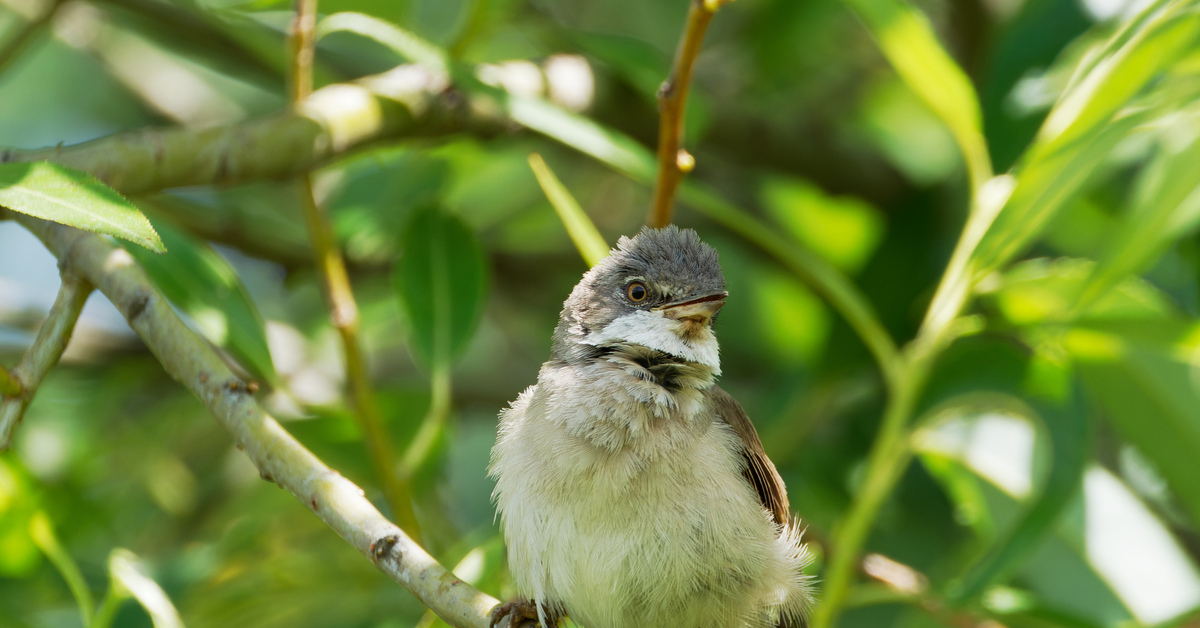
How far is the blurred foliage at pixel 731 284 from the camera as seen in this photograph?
2.97 meters

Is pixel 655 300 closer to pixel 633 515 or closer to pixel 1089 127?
pixel 633 515

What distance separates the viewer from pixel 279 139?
302 cm

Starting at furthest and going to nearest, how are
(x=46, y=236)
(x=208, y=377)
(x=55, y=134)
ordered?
(x=55, y=134) < (x=46, y=236) < (x=208, y=377)

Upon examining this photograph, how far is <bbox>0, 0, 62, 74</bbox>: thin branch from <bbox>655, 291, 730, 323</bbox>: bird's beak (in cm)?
265

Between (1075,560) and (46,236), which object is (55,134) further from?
(1075,560)

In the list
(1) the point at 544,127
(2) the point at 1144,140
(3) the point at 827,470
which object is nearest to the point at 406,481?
(1) the point at 544,127

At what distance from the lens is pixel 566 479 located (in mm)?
2793

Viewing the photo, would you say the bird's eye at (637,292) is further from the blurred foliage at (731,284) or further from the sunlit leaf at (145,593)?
the sunlit leaf at (145,593)

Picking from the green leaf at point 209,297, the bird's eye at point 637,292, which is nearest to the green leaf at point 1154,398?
the bird's eye at point 637,292

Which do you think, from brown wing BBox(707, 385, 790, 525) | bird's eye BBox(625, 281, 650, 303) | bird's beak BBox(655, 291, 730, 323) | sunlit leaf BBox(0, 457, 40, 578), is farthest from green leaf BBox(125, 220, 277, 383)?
brown wing BBox(707, 385, 790, 525)

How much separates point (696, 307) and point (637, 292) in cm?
24

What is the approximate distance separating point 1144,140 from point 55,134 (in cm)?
590

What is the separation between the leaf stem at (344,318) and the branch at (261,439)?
851 mm

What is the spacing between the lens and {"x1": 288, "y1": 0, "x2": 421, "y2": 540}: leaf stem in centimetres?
311
